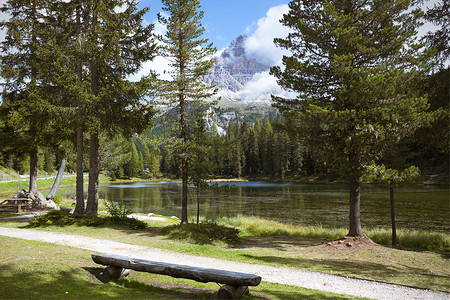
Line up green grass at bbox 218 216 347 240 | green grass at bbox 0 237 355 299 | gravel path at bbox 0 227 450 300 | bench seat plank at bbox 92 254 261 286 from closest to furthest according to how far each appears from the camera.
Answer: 1. green grass at bbox 0 237 355 299
2. bench seat plank at bbox 92 254 261 286
3. gravel path at bbox 0 227 450 300
4. green grass at bbox 218 216 347 240

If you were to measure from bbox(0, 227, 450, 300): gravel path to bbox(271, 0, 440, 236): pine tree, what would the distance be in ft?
16.8

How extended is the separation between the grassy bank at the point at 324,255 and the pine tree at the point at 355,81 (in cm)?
185

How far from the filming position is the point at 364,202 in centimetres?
3222

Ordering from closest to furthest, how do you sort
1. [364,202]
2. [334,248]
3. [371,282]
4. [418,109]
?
[371,282] → [418,109] → [334,248] → [364,202]

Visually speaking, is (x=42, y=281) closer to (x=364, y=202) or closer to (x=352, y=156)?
(x=352, y=156)

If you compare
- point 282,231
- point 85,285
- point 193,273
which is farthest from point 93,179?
point 193,273

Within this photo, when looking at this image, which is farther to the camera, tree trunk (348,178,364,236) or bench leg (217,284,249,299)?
tree trunk (348,178,364,236)

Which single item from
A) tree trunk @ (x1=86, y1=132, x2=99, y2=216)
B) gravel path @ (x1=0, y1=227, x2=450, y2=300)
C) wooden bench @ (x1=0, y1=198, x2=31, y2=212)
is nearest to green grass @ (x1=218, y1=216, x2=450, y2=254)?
gravel path @ (x1=0, y1=227, x2=450, y2=300)

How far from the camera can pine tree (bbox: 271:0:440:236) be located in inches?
448

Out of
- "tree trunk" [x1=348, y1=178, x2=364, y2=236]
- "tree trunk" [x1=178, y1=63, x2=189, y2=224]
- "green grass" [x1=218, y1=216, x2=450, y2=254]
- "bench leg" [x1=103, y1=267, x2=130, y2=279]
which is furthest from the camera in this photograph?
"tree trunk" [x1=178, y1=63, x2=189, y2=224]

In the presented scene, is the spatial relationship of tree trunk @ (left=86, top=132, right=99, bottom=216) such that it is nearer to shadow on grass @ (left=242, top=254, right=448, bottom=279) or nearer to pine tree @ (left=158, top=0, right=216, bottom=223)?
pine tree @ (left=158, top=0, right=216, bottom=223)

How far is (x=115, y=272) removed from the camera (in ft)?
22.3

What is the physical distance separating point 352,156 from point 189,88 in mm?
9307

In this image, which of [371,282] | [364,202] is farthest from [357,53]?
[364,202]
